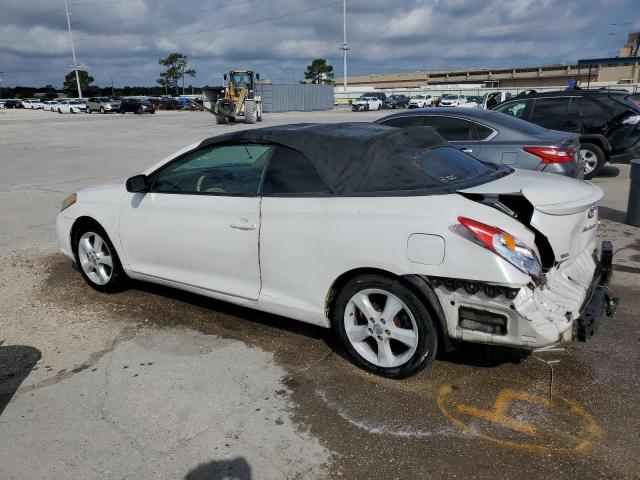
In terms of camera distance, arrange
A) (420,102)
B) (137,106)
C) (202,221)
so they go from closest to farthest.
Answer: (202,221) → (137,106) → (420,102)

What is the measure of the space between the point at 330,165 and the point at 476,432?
189cm

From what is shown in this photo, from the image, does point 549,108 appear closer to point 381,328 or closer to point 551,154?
point 551,154

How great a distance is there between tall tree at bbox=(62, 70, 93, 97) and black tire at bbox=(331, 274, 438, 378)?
3890 inches

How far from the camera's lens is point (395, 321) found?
336 cm

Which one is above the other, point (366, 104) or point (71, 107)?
point (71, 107)

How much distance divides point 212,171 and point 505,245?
2623mm

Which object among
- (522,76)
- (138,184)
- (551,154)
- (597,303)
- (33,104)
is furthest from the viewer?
(522,76)

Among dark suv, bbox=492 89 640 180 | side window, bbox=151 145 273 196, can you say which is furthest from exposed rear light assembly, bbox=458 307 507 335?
dark suv, bbox=492 89 640 180

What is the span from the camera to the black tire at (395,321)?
3.17 meters

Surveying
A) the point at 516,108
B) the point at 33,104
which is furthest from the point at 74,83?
the point at 516,108

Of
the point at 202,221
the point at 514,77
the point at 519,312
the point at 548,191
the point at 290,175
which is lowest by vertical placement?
the point at 519,312

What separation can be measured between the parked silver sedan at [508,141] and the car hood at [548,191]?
10.2ft

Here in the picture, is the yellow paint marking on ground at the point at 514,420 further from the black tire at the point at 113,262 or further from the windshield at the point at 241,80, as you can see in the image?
the windshield at the point at 241,80

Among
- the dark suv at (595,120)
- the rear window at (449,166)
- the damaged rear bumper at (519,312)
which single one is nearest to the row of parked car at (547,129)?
the dark suv at (595,120)
